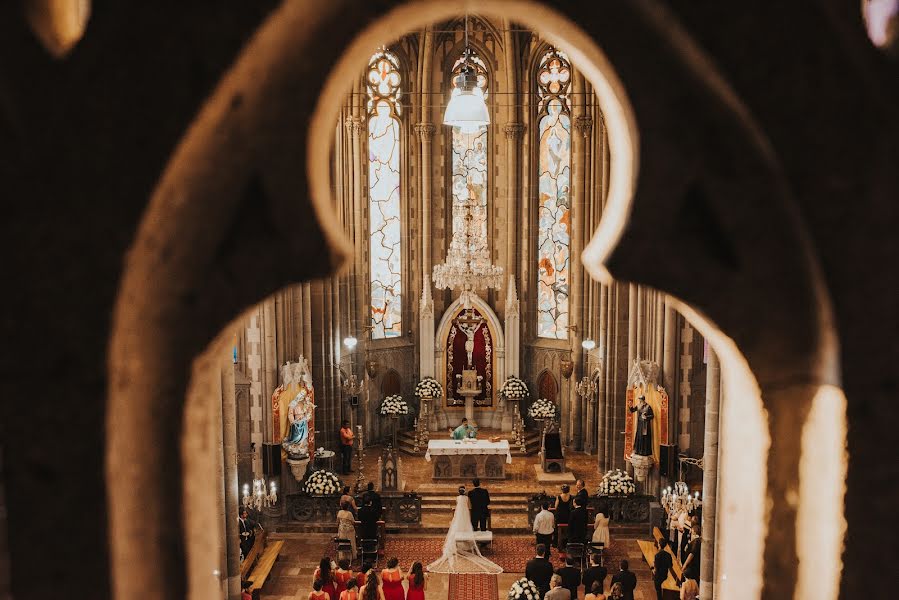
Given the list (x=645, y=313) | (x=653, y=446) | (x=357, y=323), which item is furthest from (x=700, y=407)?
(x=357, y=323)

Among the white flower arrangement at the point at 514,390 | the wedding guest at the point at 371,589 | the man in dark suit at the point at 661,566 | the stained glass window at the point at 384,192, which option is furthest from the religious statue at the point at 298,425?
the man in dark suit at the point at 661,566

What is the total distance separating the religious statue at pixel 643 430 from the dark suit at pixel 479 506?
11.6 feet

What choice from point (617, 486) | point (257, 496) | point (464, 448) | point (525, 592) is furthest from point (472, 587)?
point (464, 448)

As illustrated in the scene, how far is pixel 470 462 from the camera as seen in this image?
1916 centimetres

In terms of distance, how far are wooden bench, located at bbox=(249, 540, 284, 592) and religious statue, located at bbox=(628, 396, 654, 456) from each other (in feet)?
24.4

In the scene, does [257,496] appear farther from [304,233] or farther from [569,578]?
[304,233]

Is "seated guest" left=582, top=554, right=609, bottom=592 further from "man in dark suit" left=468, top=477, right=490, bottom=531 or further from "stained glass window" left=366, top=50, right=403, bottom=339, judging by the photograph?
"stained glass window" left=366, top=50, right=403, bottom=339

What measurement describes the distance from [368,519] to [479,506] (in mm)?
2195

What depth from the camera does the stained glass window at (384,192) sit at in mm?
23078

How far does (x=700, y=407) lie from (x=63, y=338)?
650 inches

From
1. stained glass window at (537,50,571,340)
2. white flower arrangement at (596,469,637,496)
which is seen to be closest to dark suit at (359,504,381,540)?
white flower arrangement at (596,469,637,496)

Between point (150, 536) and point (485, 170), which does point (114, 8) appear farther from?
point (485, 170)

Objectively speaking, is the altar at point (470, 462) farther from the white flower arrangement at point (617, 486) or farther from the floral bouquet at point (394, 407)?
the floral bouquet at point (394, 407)

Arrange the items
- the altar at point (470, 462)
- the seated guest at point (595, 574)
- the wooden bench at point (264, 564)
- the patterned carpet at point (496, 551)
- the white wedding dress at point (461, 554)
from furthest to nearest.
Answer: the altar at point (470, 462) → the patterned carpet at point (496, 551) → the white wedding dress at point (461, 554) → the wooden bench at point (264, 564) → the seated guest at point (595, 574)
